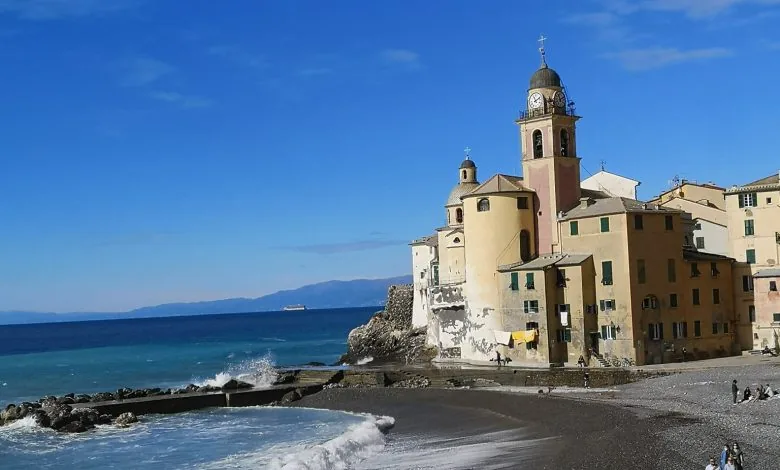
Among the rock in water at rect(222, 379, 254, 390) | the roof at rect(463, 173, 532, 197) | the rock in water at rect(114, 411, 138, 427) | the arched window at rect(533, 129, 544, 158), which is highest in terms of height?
the arched window at rect(533, 129, 544, 158)

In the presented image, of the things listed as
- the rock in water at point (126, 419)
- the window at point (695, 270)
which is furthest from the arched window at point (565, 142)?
the rock in water at point (126, 419)

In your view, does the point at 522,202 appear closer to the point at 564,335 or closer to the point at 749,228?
the point at 564,335

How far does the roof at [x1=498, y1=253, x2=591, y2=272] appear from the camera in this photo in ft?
170

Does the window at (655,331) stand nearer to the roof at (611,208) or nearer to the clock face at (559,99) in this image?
the roof at (611,208)

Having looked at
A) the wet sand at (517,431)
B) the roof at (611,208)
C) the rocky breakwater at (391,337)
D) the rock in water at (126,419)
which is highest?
the roof at (611,208)

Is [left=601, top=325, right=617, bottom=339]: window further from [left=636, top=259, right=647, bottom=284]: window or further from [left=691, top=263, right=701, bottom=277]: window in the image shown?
[left=691, top=263, right=701, bottom=277]: window

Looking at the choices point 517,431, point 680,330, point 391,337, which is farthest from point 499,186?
point 391,337

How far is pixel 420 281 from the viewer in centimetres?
7600

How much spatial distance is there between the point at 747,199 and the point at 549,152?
11.9 meters

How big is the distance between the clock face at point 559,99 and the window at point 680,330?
15.2 metres

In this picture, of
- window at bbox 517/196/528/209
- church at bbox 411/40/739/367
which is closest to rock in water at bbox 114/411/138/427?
church at bbox 411/40/739/367

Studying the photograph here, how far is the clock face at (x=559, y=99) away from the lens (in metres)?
57.2

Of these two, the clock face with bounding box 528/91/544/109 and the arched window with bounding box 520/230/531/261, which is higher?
the clock face with bounding box 528/91/544/109

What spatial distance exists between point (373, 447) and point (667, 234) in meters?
25.7
